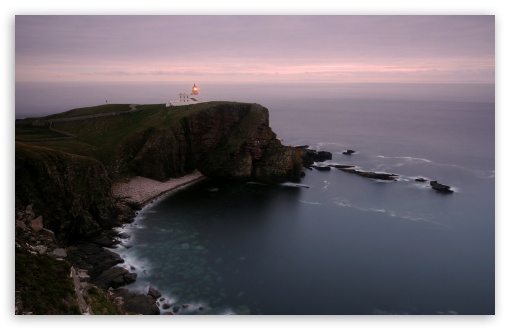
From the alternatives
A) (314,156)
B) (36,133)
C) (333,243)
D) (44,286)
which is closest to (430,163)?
(314,156)

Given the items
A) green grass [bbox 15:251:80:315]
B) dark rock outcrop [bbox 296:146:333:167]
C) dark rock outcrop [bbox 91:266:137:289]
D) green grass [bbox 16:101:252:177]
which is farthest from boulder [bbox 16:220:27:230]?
dark rock outcrop [bbox 296:146:333:167]

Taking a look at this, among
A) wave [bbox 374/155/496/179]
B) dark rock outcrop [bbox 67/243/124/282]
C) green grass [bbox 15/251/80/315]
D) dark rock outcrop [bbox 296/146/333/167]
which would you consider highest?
dark rock outcrop [bbox 296/146/333/167]

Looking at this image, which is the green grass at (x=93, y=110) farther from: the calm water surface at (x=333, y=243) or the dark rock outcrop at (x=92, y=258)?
the dark rock outcrop at (x=92, y=258)

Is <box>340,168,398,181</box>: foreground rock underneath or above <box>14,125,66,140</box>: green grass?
underneath

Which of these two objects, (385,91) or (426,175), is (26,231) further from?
(426,175)

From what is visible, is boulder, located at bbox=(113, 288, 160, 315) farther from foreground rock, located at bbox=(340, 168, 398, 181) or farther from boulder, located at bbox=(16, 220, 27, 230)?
foreground rock, located at bbox=(340, 168, 398, 181)

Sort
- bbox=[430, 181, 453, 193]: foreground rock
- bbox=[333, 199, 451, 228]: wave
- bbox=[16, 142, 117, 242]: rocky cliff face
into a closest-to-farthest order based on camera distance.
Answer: bbox=[16, 142, 117, 242]: rocky cliff face < bbox=[333, 199, 451, 228]: wave < bbox=[430, 181, 453, 193]: foreground rock

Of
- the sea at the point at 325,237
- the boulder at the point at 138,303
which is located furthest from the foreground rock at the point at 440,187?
the boulder at the point at 138,303
